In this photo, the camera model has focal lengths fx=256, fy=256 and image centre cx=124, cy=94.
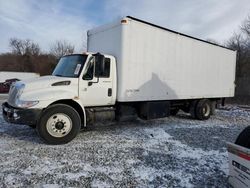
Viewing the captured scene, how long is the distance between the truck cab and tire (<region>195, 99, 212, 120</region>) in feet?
14.9

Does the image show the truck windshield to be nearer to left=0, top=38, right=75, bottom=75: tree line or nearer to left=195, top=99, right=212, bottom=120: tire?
left=195, top=99, right=212, bottom=120: tire

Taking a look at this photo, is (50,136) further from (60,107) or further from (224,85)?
(224,85)

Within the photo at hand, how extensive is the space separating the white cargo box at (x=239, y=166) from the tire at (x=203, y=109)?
668 cm

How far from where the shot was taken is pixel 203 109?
10883mm

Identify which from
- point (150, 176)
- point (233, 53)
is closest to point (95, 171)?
Result: point (150, 176)

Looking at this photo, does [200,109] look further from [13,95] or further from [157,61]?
[13,95]

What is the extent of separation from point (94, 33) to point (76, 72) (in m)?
2.36

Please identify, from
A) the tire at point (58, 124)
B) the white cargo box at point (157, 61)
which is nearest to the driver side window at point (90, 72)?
the white cargo box at point (157, 61)

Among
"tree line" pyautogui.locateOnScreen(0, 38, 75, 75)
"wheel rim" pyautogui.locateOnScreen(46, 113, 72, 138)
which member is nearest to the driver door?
"wheel rim" pyautogui.locateOnScreen(46, 113, 72, 138)

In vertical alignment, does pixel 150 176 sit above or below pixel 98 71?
below

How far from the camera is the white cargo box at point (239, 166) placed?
3.65 metres

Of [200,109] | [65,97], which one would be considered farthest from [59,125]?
[200,109]

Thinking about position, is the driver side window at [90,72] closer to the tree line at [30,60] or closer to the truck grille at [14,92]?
the truck grille at [14,92]

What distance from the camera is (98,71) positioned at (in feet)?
24.0
